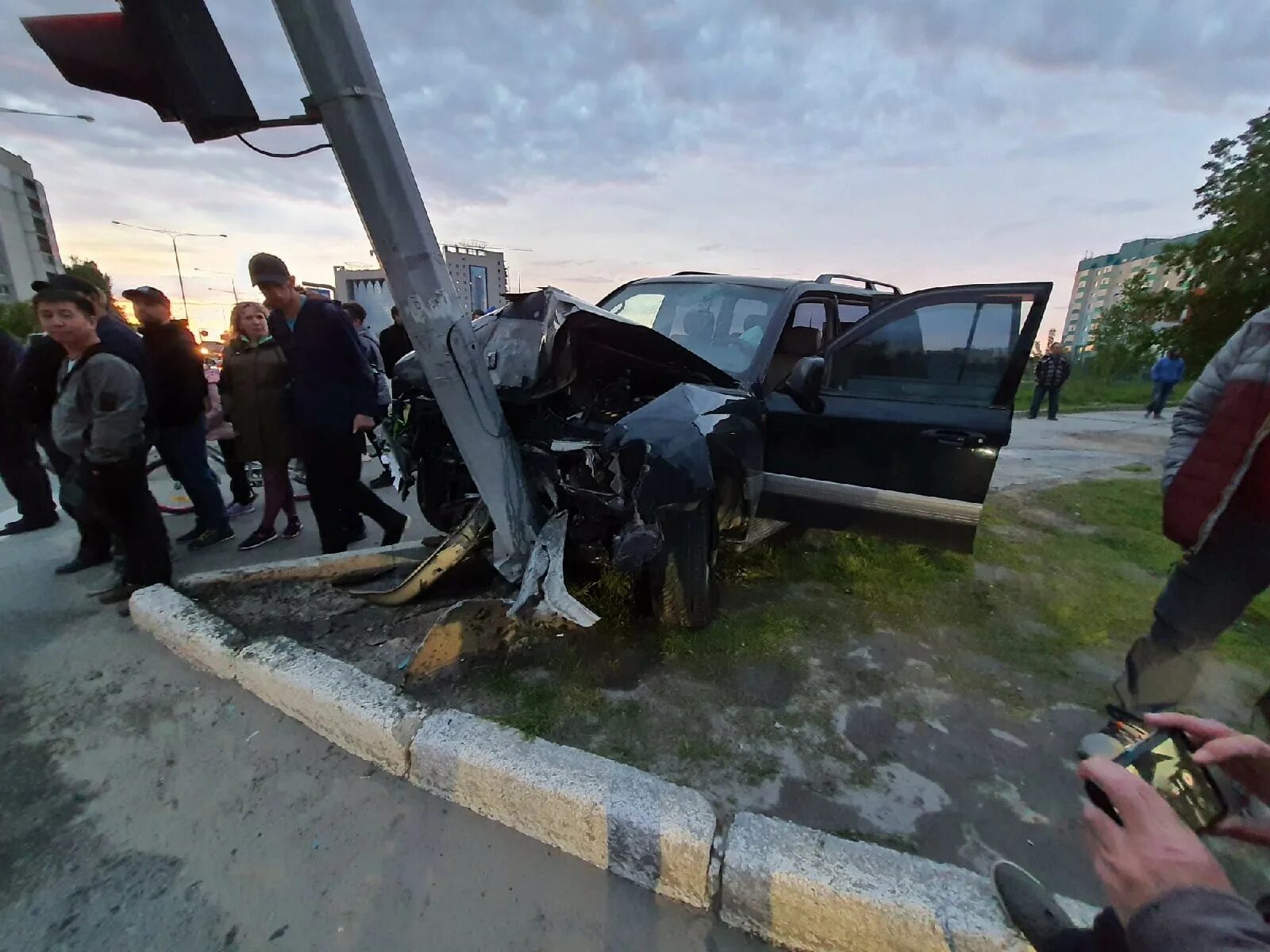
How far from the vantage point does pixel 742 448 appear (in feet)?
9.43

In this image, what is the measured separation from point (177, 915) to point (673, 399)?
2422 millimetres

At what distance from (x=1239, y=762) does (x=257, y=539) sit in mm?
5066

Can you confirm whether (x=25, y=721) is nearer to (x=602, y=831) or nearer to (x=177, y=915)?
(x=177, y=915)

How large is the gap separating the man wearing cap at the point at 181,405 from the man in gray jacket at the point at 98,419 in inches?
26.0

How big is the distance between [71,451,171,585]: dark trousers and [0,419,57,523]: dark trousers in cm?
182

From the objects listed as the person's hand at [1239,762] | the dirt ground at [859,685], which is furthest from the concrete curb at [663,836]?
the person's hand at [1239,762]

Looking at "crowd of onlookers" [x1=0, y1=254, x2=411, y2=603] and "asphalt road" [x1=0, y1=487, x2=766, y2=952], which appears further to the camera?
"crowd of onlookers" [x1=0, y1=254, x2=411, y2=603]

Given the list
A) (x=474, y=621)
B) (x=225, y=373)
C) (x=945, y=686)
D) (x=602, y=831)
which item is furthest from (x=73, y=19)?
(x=945, y=686)

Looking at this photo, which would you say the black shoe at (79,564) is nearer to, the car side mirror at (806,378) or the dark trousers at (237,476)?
the dark trousers at (237,476)

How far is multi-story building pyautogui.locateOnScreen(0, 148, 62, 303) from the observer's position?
5103cm

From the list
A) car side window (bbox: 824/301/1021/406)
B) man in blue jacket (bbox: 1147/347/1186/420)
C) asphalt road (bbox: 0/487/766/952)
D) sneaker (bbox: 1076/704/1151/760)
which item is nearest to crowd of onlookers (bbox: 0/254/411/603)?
asphalt road (bbox: 0/487/766/952)

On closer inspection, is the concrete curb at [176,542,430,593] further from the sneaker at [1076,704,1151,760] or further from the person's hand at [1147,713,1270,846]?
the person's hand at [1147,713,1270,846]

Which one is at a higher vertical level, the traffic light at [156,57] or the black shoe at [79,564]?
the traffic light at [156,57]

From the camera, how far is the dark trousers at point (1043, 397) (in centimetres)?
1166
